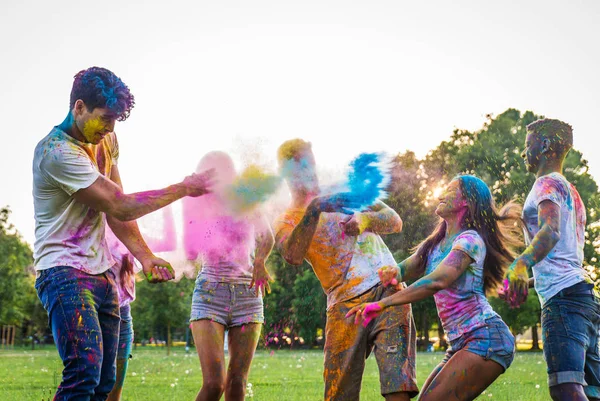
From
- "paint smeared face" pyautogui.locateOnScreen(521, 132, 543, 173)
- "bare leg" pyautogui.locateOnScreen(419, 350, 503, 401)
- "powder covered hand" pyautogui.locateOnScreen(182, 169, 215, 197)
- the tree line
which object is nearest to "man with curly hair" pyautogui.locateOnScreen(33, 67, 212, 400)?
"powder covered hand" pyautogui.locateOnScreen(182, 169, 215, 197)

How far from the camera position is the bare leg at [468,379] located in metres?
4.91

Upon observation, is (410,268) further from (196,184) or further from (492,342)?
(196,184)

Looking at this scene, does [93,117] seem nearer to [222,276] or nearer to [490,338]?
[222,276]

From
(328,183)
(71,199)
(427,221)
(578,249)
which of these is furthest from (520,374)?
(71,199)

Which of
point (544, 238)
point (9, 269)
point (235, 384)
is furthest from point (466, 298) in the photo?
point (9, 269)

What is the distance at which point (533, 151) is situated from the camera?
237 inches

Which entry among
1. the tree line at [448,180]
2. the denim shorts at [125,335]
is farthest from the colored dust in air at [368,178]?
the tree line at [448,180]

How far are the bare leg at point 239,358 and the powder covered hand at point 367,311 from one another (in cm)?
145

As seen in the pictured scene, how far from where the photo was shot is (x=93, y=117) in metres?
4.63

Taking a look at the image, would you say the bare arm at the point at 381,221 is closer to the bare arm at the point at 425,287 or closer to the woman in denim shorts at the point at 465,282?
the woman in denim shorts at the point at 465,282

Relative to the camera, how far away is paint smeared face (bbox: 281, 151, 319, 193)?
5.62 meters

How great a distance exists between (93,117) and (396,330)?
2546 millimetres

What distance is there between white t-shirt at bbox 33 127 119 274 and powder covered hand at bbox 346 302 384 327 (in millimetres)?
1692

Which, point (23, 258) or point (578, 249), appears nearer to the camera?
point (578, 249)
